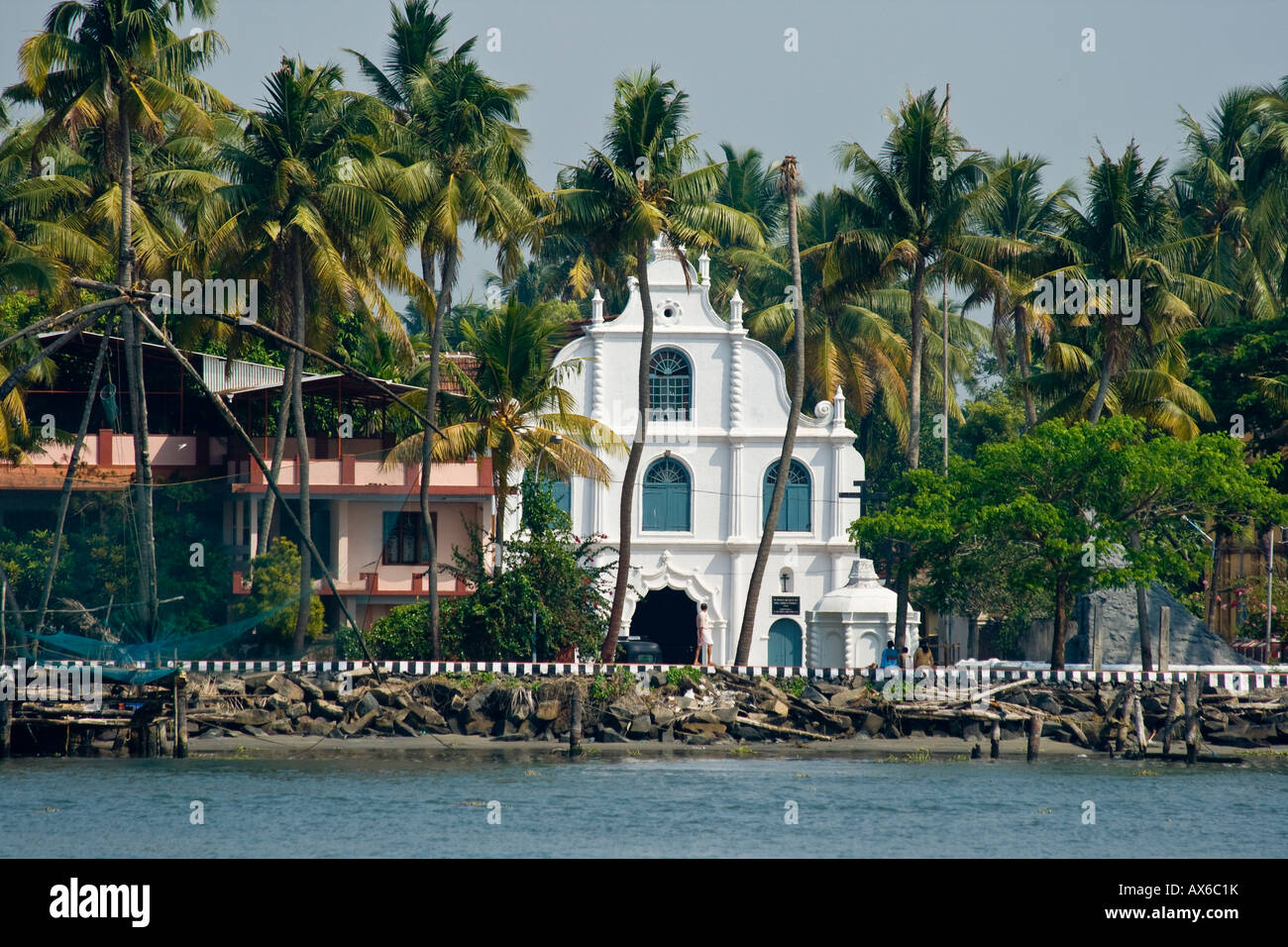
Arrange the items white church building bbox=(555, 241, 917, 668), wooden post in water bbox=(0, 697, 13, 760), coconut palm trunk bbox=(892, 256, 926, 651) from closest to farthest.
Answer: wooden post in water bbox=(0, 697, 13, 760) < coconut palm trunk bbox=(892, 256, 926, 651) < white church building bbox=(555, 241, 917, 668)

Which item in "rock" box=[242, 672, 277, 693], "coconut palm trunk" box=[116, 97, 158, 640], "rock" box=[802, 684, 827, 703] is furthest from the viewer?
"rock" box=[802, 684, 827, 703]

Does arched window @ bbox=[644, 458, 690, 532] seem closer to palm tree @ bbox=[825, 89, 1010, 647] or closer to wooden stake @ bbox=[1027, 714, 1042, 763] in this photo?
palm tree @ bbox=[825, 89, 1010, 647]

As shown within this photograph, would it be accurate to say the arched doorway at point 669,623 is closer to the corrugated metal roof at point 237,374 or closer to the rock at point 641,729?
the rock at point 641,729

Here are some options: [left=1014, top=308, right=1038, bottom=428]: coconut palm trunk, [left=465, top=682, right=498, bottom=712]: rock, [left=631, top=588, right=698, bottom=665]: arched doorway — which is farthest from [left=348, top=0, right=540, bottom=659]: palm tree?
[left=1014, top=308, right=1038, bottom=428]: coconut palm trunk

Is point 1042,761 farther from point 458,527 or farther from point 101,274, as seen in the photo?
point 101,274

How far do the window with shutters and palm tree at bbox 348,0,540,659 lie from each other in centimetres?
390

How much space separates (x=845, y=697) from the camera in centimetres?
3925

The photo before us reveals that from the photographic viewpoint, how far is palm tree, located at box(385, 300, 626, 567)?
1641 inches

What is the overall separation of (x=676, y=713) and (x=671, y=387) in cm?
1166

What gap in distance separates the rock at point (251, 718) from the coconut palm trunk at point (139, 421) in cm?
397

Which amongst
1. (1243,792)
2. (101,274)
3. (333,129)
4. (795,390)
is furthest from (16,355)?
(1243,792)

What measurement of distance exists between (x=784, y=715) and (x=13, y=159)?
23777 millimetres

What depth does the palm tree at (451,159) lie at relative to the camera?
41531mm

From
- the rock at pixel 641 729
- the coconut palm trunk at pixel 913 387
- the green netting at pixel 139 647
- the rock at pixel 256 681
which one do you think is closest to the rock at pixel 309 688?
the rock at pixel 256 681
